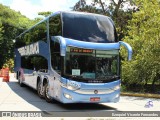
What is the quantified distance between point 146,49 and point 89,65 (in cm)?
830

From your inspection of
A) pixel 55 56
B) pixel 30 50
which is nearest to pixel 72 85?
pixel 55 56

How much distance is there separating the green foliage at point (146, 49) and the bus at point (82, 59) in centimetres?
692

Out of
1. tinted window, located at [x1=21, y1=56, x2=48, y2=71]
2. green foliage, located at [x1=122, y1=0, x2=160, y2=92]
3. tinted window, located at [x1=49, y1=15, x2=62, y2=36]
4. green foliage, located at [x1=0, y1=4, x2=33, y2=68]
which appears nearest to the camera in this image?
Result: tinted window, located at [x1=49, y1=15, x2=62, y2=36]

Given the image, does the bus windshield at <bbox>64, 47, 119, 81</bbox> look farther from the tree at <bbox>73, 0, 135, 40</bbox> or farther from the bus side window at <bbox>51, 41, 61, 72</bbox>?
the tree at <bbox>73, 0, 135, 40</bbox>

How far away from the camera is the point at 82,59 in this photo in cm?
1365

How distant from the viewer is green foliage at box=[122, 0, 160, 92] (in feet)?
68.8

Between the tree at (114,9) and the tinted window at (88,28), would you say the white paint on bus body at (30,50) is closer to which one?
the tinted window at (88,28)

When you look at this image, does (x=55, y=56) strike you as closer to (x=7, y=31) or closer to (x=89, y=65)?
(x=89, y=65)

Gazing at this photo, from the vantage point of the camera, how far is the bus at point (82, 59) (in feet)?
43.8

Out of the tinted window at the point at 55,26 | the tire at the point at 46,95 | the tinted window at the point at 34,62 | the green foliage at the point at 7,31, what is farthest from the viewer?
the green foliage at the point at 7,31

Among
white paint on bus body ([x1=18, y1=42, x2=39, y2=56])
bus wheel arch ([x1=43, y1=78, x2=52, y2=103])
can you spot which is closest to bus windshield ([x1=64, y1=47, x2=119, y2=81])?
bus wheel arch ([x1=43, y1=78, x2=52, y2=103])

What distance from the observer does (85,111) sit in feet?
44.5

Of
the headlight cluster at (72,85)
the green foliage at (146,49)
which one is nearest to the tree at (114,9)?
the green foliage at (146,49)

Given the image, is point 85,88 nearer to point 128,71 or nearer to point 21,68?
point 128,71
